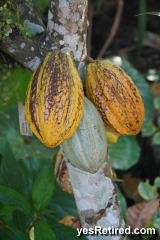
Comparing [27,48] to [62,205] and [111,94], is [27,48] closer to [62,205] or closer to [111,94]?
[111,94]

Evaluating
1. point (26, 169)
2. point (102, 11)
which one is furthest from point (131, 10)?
point (26, 169)

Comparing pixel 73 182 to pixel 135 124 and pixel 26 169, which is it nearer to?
pixel 135 124

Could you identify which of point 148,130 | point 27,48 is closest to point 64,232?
point 27,48

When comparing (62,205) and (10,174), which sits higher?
(10,174)

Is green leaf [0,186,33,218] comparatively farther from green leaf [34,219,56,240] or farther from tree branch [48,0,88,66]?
tree branch [48,0,88,66]

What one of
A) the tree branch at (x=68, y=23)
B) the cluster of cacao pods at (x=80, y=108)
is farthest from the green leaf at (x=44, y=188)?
the tree branch at (x=68, y=23)

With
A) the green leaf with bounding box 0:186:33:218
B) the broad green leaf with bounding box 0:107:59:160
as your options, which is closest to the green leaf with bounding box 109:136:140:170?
the broad green leaf with bounding box 0:107:59:160

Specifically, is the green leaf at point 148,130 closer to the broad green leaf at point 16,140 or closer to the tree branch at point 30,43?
the broad green leaf at point 16,140

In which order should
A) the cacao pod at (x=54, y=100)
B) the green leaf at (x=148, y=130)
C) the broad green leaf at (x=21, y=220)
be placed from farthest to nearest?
1. the green leaf at (x=148, y=130)
2. the broad green leaf at (x=21, y=220)
3. the cacao pod at (x=54, y=100)
